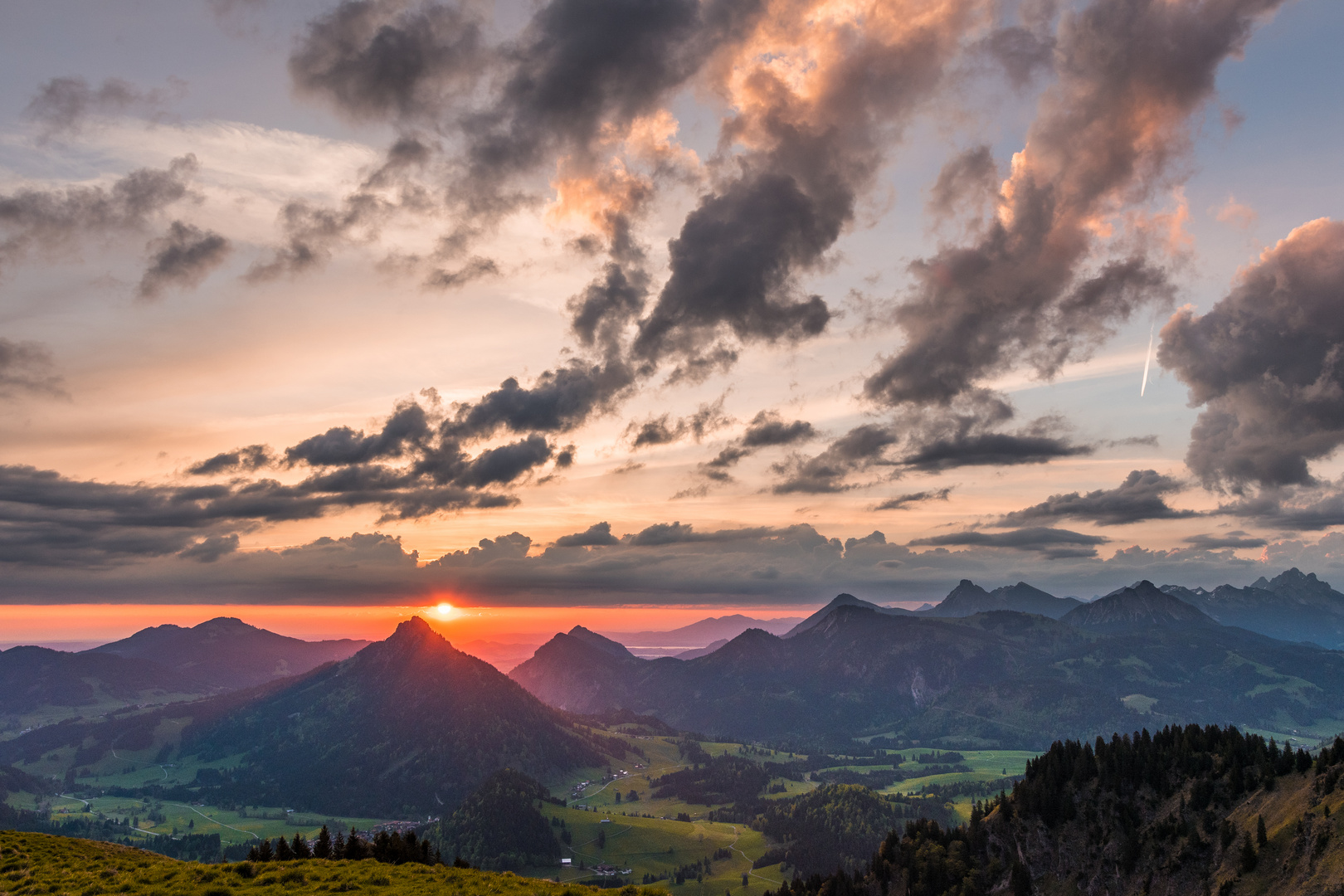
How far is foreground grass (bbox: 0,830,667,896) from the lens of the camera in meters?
69.4

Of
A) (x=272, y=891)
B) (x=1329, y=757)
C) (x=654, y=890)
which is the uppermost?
(x=272, y=891)

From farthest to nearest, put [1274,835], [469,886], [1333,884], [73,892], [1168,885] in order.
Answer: [1168,885] → [1274,835] → [1333,884] → [469,886] → [73,892]

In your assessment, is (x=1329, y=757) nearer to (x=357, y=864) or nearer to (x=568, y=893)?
(x=568, y=893)

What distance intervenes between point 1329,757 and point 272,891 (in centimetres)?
23557

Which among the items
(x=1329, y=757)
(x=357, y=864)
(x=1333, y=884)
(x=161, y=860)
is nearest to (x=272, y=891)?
(x=357, y=864)

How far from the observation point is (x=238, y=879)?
73.1 metres

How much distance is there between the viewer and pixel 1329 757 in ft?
610

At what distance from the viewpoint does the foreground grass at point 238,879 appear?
228 ft

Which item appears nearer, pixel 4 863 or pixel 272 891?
pixel 272 891

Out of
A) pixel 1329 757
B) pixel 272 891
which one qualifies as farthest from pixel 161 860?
pixel 1329 757

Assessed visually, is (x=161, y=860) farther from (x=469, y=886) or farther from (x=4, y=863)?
(x=469, y=886)

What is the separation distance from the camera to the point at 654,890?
267 ft

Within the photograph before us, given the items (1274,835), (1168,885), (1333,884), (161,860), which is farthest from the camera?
(1168,885)

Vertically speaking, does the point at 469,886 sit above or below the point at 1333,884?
above
